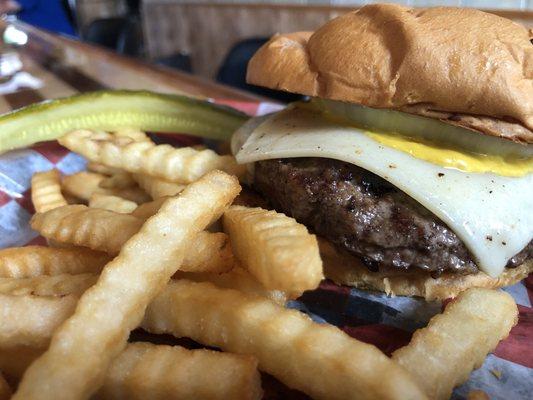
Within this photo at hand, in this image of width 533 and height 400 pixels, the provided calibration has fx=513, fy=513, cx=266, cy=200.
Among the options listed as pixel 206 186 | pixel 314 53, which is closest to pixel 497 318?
pixel 206 186

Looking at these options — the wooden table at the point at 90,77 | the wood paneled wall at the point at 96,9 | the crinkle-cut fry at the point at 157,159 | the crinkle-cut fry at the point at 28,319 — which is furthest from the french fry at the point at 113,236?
the wood paneled wall at the point at 96,9

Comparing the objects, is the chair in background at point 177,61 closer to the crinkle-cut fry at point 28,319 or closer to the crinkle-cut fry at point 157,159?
the crinkle-cut fry at point 157,159

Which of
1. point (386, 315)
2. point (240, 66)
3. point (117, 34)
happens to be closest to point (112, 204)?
point (386, 315)

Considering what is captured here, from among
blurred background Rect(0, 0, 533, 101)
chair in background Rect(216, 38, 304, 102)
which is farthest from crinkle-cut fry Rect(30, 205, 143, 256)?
chair in background Rect(216, 38, 304, 102)

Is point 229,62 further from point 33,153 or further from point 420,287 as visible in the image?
point 420,287

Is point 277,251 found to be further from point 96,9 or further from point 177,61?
point 96,9

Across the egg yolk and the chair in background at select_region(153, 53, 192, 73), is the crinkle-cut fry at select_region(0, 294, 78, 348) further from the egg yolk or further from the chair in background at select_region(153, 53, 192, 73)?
the chair in background at select_region(153, 53, 192, 73)
